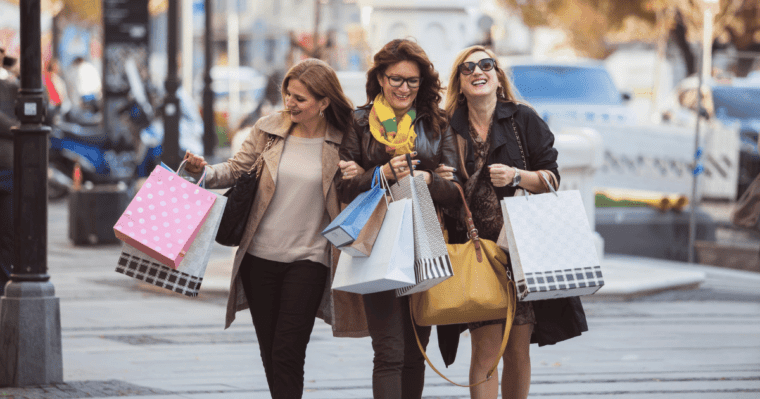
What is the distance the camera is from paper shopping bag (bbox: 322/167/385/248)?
4.15 m

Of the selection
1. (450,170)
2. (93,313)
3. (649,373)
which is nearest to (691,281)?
(649,373)

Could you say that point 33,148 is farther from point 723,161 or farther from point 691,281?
point 723,161

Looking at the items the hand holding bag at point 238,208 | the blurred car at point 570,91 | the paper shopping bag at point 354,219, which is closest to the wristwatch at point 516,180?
the paper shopping bag at point 354,219

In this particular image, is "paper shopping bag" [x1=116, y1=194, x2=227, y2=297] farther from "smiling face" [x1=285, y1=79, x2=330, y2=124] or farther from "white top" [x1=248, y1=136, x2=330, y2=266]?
"smiling face" [x1=285, y1=79, x2=330, y2=124]

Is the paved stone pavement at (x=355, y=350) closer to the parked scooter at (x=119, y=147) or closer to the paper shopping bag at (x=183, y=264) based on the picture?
the paper shopping bag at (x=183, y=264)

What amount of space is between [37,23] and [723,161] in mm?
10515

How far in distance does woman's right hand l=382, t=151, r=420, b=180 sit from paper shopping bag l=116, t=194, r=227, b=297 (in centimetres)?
72

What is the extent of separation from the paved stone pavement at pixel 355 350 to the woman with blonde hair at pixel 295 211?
1161 millimetres

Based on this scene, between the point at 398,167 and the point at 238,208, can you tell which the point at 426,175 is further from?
the point at 238,208

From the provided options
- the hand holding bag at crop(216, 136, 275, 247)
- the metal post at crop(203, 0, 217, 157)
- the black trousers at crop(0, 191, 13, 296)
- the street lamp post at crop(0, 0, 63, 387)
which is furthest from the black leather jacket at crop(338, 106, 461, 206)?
the metal post at crop(203, 0, 217, 157)

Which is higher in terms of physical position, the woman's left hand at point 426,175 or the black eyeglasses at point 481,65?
the black eyeglasses at point 481,65

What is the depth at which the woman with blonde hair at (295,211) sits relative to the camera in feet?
15.2

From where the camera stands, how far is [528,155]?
4.65 m

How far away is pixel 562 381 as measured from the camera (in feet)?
20.7
